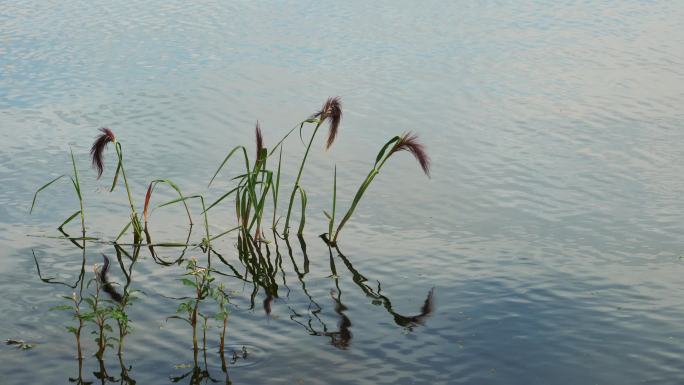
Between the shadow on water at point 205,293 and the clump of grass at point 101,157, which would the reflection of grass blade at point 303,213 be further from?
the clump of grass at point 101,157

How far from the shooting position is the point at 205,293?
287 inches

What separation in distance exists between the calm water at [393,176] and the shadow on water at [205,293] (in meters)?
0.05

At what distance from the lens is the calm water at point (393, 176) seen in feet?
23.1

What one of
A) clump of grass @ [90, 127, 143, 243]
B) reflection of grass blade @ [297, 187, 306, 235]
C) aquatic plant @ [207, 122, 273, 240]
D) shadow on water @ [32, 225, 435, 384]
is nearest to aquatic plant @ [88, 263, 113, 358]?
shadow on water @ [32, 225, 435, 384]

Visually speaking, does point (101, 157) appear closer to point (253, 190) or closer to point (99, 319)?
point (253, 190)

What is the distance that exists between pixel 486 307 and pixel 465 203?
2619 millimetres

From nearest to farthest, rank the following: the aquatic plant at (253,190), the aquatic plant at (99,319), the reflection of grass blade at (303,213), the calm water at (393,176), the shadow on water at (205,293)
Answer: the aquatic plant at (99,319) → the shadow on water at (205,293) → the calm water at (393,176) → the aquatic plant at (253,190) → the reflection of grass blade at (303,213)

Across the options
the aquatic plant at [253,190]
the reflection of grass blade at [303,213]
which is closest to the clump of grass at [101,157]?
the aquatic plant at [253,190]

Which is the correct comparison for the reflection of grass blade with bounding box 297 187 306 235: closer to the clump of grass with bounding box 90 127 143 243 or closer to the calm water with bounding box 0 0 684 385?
the calm water with bounding box 0 0 684 385

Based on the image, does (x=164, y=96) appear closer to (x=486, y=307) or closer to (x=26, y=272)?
(x=26, y=272)

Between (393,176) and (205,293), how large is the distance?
4235mm

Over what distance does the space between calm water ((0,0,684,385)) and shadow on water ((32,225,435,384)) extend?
48mm

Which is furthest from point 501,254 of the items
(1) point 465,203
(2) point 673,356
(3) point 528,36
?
(3) point 528,36

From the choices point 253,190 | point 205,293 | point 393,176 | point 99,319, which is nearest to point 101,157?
point 253,190
